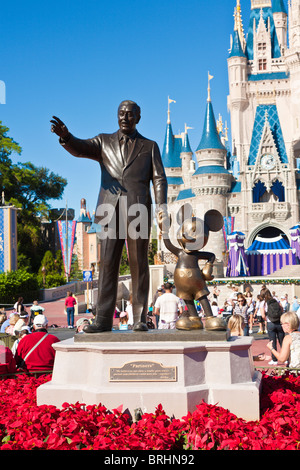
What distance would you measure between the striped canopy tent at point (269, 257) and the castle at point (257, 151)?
0.26ft

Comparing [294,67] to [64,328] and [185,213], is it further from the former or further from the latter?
[185,213]

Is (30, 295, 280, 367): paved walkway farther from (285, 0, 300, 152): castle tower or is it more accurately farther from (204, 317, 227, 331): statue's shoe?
(285, 0, 300, 152): castle tower

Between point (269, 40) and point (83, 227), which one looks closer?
point (269, 40)

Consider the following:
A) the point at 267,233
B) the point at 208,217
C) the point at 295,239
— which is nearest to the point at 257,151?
the point at 267,233

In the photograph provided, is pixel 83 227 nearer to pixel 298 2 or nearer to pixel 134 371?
pixel 298 2

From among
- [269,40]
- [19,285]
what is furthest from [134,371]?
[269,40]

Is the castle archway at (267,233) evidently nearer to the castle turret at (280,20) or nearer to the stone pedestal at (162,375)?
the castle turret at (280,20)

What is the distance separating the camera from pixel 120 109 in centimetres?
516

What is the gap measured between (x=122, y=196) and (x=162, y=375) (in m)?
1.72

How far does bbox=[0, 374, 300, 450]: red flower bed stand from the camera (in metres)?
3.45

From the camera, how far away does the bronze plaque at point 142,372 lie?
4.21 metres

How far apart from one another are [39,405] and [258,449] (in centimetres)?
185

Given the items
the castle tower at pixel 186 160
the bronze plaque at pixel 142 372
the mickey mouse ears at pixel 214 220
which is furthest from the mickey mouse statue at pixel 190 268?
the castle tower at pixel 186 160
